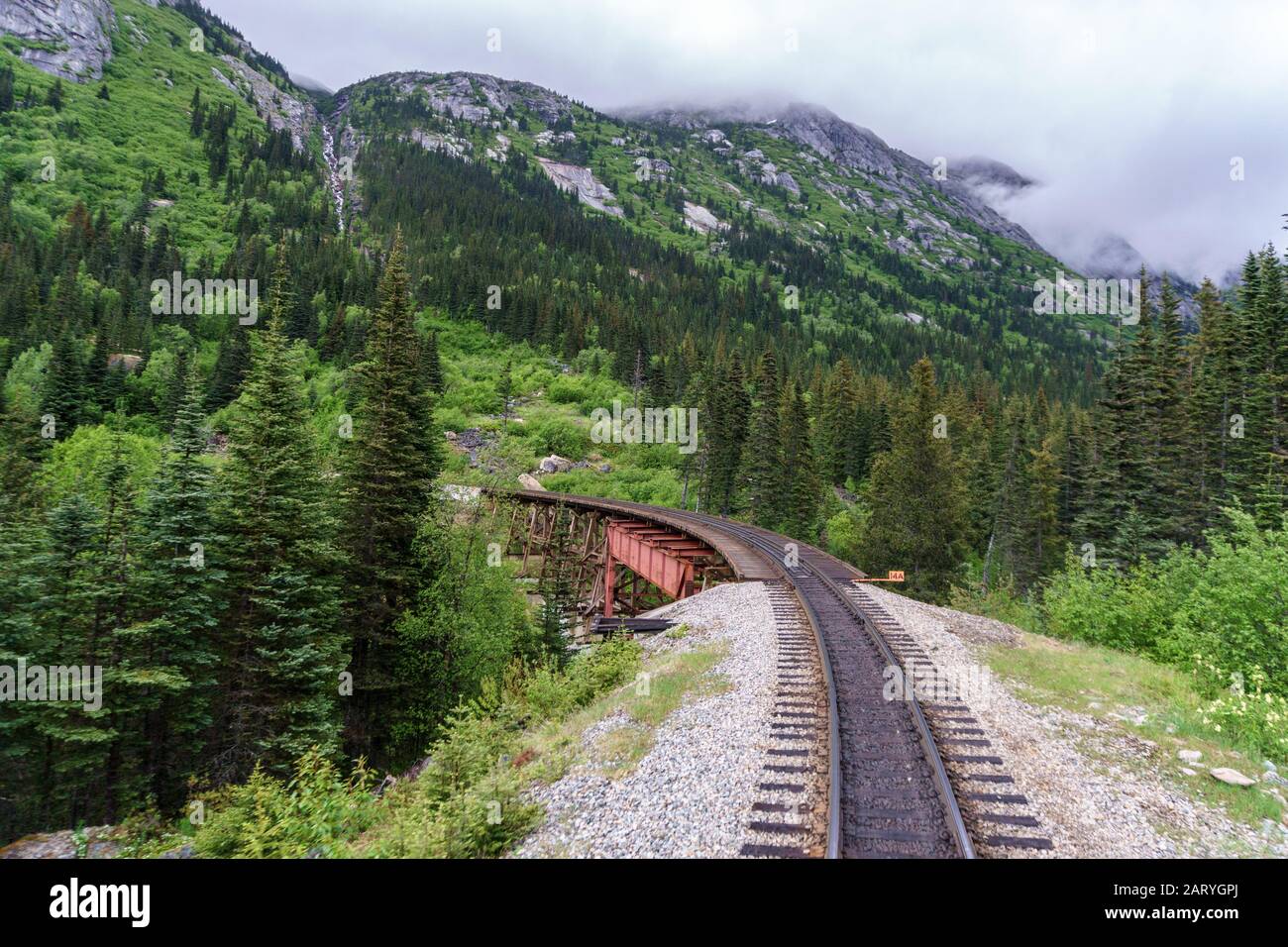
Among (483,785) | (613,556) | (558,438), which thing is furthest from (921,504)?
(558,438)

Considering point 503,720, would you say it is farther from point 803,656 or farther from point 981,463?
point 981,463

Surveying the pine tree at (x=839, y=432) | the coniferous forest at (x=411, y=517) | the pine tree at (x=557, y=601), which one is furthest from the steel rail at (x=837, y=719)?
the pine tree at (x=839, y=432)

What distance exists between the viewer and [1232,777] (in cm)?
686

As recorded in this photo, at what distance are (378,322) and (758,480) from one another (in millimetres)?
30308

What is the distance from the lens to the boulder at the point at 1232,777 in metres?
6.77

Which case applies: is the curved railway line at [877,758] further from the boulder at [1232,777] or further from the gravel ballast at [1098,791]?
the boulder at [1232,777]

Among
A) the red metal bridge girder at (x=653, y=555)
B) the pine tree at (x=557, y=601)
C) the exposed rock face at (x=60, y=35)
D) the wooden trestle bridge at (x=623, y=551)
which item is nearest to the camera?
the pine tree at (x=557, y=601)

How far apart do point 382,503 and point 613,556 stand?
1335cm

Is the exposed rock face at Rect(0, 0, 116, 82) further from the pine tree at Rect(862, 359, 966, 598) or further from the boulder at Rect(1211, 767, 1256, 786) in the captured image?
the boulder at Rect(1211, 767, 1256, 786)

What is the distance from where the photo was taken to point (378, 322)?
18.9 m

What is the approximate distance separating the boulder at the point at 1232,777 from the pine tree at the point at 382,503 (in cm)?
1853

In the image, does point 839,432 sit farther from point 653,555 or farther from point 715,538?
point 653,555

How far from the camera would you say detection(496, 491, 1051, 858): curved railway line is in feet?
17.9

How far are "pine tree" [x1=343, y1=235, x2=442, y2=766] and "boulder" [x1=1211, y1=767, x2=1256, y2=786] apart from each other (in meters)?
18.5
